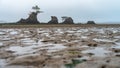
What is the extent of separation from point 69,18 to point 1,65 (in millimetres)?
91154

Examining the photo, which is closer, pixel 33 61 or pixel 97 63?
pixel 97 63

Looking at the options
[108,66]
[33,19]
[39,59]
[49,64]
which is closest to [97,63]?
[108,66]

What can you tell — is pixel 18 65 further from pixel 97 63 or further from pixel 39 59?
pixel 97 63

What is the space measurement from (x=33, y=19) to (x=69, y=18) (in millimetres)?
14967

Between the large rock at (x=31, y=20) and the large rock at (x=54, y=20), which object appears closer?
the large rock at (x=31, y=20)

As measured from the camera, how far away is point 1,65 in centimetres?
858

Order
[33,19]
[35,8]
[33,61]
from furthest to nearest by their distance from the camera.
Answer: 1. [35,8]
2. [33,19]
3. [33,61]

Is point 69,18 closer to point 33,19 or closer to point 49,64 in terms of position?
point 33,19

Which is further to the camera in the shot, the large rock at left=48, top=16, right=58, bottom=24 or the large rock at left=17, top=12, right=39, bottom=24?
the large rock at left=48, top=16, right=58, bottom=24

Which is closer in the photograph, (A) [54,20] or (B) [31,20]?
(B) [31,20]

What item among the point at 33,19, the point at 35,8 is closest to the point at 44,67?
the point at 33,19

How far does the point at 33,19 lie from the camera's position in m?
91.4

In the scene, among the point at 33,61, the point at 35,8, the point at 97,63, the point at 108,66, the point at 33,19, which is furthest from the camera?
the point at 35,8

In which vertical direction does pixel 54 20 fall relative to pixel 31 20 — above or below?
below
